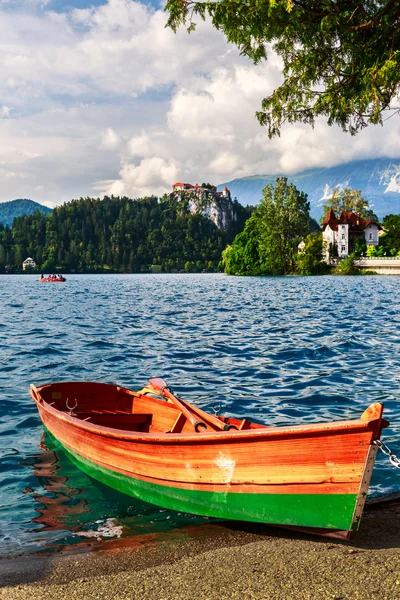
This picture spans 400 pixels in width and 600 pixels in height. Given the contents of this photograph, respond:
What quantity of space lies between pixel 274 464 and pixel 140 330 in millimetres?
22681

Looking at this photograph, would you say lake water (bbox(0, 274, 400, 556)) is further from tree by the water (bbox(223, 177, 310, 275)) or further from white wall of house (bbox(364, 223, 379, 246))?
white wall of house (bbox(364, 223, 379, 246))

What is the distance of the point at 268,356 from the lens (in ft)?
62.7

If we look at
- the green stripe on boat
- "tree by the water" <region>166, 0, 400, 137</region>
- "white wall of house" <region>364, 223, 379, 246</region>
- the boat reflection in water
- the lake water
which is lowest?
the boat reflection in water

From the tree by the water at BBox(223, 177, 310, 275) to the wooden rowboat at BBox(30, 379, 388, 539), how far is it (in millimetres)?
101905

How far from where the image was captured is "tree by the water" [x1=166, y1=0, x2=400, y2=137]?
10109 mm

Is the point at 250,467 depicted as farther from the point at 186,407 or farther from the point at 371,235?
the point at 371,235

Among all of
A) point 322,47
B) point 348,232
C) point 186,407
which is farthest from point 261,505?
point 348,232

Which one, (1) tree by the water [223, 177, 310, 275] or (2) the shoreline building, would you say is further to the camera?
(2) the shoreline building

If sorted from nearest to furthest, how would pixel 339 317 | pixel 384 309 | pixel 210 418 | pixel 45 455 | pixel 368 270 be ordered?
pixel 210 418, pixel 45 455, pixel 339 317, pixel 384 309, pixel 368 270

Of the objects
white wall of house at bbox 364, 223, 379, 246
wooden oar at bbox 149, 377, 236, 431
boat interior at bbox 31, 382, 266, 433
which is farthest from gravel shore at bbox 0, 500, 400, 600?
white wall of house at bbox 364, 223, 379, 246

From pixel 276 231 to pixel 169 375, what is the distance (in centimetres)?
9496

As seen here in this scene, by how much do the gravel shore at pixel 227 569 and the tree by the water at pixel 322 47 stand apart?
25.5 feet

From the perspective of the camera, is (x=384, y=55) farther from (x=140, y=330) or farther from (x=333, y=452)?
(x=140, y=330)

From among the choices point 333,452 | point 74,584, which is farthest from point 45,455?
point 333,452
